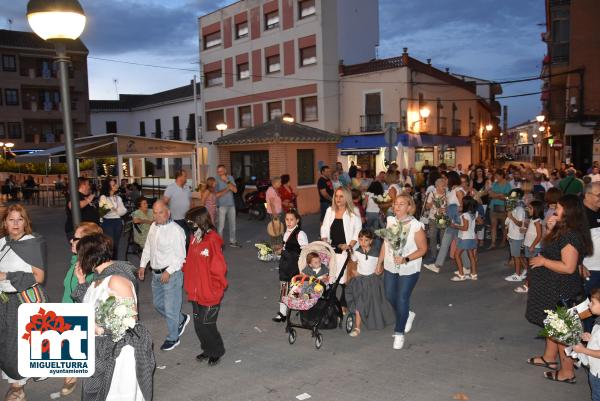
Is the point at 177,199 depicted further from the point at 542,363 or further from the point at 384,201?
the point at 542,363

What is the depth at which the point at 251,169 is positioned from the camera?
19.4 m

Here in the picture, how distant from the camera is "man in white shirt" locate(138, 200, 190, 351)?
5.96 m

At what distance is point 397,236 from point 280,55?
2725 centimetres

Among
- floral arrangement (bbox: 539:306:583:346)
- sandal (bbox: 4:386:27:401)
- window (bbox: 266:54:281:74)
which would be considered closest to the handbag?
sandal (bbox: 4:386:27:401)

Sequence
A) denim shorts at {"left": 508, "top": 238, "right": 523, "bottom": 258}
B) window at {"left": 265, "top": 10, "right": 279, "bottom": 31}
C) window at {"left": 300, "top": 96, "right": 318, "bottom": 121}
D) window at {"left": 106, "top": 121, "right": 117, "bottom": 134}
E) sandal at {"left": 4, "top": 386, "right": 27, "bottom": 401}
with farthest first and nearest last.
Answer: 1. window at {"left": 106, "top": 121, "right": 117, "bottom": 134}
2. window at {"left": 265, "top": 10, "right": 279, "bottom": 31}
3. window at {"left": 300, "top": 96, "right": 318, "bottom": 121}
4. denim shorts at {"left": 508, "top": 238, "right": 523, "bottom": 258}
5. sandal at {"left": 4, "top": 386, "right": 27, "bottom": 401}

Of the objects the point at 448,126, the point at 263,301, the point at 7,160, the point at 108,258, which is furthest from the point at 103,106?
the point at 108,258

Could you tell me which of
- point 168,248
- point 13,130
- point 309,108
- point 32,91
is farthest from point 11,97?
point 168,248

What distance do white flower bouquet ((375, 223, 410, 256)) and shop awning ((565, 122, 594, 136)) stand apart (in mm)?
23177

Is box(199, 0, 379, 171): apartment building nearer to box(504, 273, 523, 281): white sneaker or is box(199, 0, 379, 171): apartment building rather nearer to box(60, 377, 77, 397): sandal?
box(504, 273, 523, 281): white sneaker

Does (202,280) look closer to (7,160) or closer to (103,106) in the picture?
(7,160)

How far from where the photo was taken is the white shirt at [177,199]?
10023 mm

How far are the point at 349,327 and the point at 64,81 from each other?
14.9ft

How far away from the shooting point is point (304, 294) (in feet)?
20.4

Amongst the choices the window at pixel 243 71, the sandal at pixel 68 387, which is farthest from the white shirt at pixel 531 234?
the window at pixel 243 71
